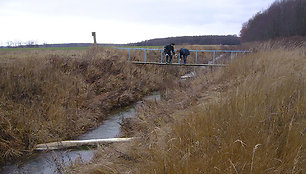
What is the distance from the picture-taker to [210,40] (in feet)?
243

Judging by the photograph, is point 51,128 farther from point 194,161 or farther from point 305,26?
point 305,26

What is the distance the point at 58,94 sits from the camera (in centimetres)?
933

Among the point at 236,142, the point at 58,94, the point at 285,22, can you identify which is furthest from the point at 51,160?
the point at 285,22

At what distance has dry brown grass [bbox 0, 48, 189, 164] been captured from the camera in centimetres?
655

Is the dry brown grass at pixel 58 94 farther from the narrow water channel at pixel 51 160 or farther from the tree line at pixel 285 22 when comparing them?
the tree line at pixel 285 22

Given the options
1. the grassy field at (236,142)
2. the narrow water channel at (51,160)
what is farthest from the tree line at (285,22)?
the narrow water channel at (51,160)

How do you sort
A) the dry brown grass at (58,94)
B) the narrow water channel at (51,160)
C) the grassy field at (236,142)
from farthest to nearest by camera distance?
the dry brown grass at (58,94) → the narrow water channel at (51,160) → the grassy field at (236,142)

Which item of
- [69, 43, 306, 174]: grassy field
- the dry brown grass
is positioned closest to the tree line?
the dry brown grass

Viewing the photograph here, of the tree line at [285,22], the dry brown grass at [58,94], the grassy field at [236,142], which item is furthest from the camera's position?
the tree line at [285,22]

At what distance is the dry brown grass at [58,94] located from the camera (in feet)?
21.5

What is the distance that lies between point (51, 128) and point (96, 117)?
2225 mm

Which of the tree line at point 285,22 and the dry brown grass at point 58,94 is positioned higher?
the tree line at point 285,22

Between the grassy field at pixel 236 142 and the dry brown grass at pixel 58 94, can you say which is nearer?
the grassy field at pixel 236 142

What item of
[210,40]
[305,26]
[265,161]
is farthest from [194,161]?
[210,40]
